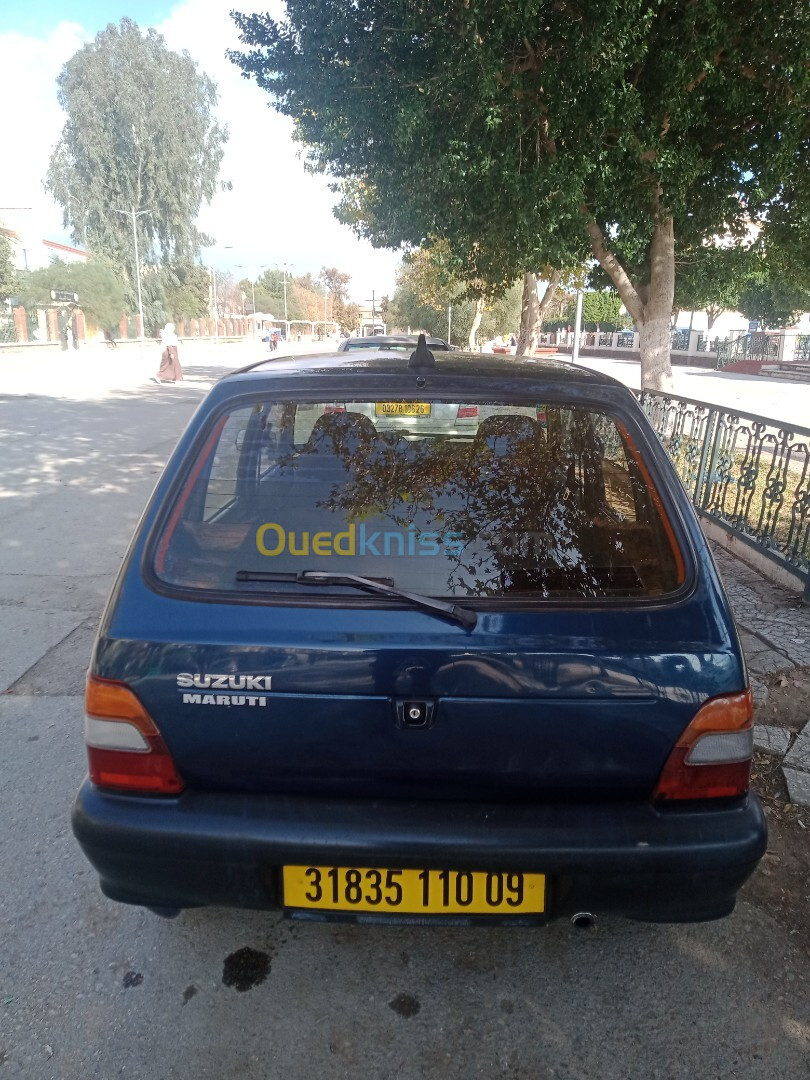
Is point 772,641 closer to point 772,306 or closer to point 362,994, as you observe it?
point 362,994

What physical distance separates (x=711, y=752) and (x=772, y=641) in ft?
10.1

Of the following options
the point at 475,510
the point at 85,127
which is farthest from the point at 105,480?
the point at 85,127

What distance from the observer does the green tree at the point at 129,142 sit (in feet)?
169

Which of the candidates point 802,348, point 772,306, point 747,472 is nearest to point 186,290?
point 772,306

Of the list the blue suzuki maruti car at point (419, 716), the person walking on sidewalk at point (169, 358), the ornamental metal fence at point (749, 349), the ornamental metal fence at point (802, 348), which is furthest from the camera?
the ornamental metal fence at point (749, 349)

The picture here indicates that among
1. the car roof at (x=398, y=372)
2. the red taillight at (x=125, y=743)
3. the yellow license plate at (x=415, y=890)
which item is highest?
the car roof at (x=398, y=372)

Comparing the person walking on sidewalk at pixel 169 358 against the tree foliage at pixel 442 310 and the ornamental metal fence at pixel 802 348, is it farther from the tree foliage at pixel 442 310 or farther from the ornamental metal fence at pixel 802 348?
the ornamental metal fence at pixel 802 348

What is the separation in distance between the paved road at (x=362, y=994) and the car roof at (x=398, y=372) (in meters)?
1.68

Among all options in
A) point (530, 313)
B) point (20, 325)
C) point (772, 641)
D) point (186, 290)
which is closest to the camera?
point (772, 641)

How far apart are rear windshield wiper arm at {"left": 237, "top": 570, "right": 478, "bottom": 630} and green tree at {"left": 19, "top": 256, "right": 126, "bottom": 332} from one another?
52336 millimetres

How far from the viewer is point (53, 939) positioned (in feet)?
8.02

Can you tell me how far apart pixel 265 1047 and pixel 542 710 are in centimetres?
115

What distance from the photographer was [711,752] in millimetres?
1945

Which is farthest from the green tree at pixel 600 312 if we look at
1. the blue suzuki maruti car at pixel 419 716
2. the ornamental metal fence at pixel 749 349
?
the blue suzuki maruti car at pixel 419 716
